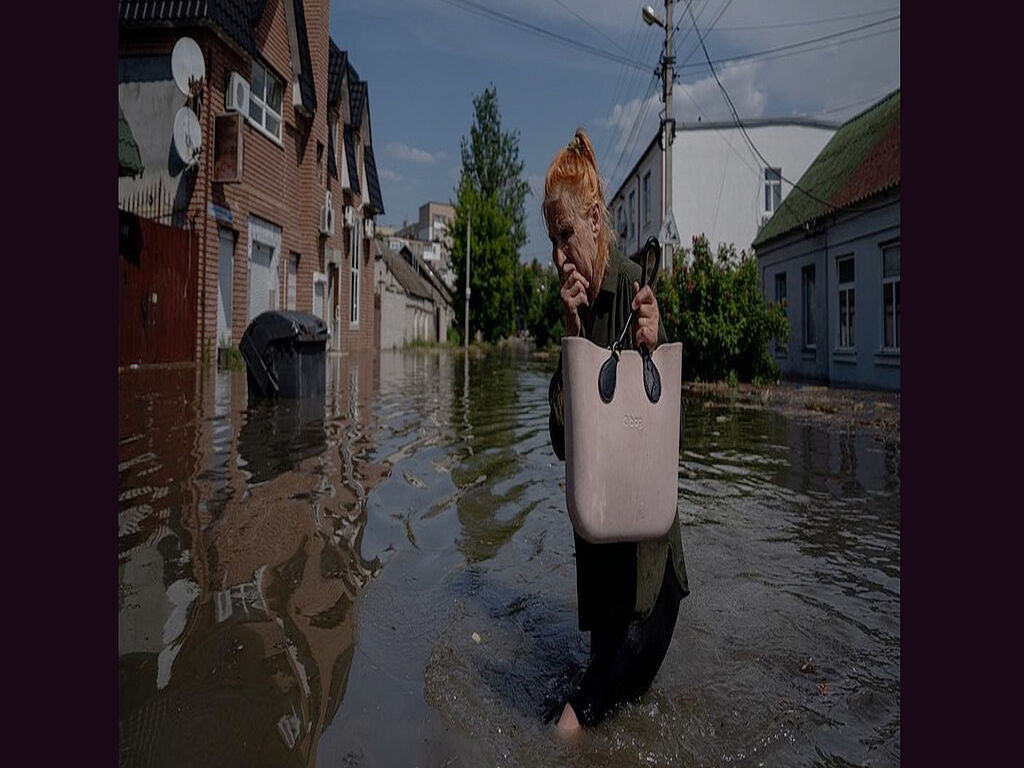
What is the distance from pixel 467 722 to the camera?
2193mm

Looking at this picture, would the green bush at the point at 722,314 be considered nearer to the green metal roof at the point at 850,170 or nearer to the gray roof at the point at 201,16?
the green metal roof at the point at 850,170

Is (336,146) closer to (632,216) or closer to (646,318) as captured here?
(632,216)

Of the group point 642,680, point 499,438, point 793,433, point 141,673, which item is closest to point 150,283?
point 499,438

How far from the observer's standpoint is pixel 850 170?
1795 cm

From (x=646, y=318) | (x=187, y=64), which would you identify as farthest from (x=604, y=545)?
(x=187, y=64)

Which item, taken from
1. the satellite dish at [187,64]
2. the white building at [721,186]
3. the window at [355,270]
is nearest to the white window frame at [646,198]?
the white building at [721,186]

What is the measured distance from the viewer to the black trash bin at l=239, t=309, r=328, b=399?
9164 millimetres

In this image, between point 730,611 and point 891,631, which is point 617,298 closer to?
point 730,611

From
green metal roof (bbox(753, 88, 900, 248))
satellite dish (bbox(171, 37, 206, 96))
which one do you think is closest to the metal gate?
satellite dish (bbox(171, 37, 206, 96))

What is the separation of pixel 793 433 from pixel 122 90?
12.8 metres

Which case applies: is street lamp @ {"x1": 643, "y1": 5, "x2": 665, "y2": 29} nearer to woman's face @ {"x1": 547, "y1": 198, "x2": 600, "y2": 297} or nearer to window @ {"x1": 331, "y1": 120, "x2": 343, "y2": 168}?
window @ {"x1": 331, "y1": 120, "x2": 343, "y2": 168}

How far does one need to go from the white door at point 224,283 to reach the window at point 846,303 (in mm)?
13282

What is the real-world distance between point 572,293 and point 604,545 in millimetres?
740

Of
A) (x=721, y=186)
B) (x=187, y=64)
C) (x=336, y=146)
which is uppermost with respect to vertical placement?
(x=336, y=146)
